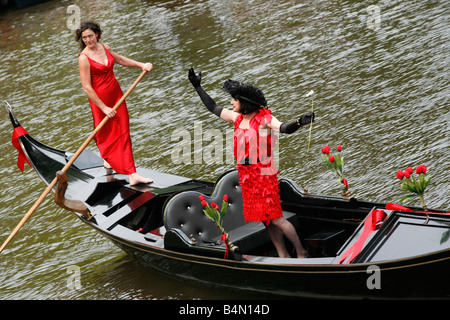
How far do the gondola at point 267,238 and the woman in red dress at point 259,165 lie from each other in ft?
0.93

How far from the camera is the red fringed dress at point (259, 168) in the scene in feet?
15.9

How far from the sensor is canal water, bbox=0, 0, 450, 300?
6574mm

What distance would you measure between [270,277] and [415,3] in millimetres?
8914

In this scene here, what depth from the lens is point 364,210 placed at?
4.88 m

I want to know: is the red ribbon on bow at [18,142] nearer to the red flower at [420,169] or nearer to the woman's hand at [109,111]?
the woman's hand at [109,111]

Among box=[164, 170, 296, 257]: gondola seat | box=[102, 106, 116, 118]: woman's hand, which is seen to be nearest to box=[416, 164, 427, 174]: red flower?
box=[164, 170, 296, 257]: gondola seat

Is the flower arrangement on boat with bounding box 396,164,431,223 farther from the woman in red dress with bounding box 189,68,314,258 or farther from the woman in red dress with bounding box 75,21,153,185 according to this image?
the woman in red dress with bounding box 75,21,153,185

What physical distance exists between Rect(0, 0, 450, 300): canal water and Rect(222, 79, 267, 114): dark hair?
1560mm

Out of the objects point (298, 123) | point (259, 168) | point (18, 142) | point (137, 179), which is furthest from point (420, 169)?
point (18, 142)

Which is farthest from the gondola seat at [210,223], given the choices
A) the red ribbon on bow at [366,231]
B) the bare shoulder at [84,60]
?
the bare shoulder at [84,60]

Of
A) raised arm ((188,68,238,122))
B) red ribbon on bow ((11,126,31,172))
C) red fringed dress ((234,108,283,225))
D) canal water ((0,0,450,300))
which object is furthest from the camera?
red ribbon on bow ((11,126,31,172))

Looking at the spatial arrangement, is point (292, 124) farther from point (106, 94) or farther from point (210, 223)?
point (106, 94)

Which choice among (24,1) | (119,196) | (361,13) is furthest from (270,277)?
(24,1)
